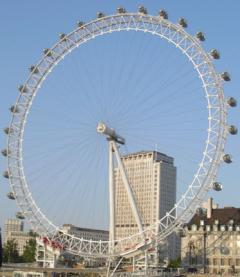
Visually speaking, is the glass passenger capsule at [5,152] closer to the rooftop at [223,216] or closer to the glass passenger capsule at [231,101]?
the glass passenger capsule at [231,101]

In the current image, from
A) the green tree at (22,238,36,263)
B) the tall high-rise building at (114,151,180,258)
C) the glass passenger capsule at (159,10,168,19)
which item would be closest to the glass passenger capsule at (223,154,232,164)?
the glass passenger capsule at (159,10,168,19)

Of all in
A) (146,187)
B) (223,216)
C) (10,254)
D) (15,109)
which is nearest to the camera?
(15,109)

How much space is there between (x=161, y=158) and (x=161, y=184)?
7.63 metres

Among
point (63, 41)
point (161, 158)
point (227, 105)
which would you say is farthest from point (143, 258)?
point (161, 158)

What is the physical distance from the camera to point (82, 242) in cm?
7188

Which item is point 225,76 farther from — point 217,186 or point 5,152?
point 5,152

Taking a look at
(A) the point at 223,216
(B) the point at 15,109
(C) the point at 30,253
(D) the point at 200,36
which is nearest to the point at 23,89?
(B) the point at 15,109

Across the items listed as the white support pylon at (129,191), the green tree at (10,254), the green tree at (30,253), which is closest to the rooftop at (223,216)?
the white support pylon at (129,191)

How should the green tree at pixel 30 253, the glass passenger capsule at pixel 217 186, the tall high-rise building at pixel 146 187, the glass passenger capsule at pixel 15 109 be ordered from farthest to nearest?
the green tree at pixel 30 253
the tall high-rise building at pixel 146 187
the glass passenger capsule at pixel 15 109
the glass passenger capsule at pixel 217 186

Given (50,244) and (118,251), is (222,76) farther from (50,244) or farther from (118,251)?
(50,244)

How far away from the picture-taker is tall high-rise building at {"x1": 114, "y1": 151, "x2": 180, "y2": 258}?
121 m

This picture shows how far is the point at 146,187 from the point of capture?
440 ft

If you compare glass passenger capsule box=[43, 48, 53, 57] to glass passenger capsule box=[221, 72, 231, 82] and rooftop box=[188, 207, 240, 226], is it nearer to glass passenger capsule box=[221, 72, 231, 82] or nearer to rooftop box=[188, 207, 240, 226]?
glass passenger capsule box=[221, 72, 231, 82]

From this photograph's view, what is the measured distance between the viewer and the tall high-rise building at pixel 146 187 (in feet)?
396
